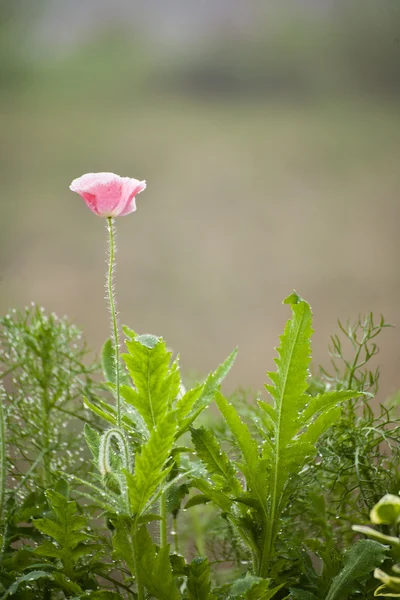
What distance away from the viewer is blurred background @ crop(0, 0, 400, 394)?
1261 mm

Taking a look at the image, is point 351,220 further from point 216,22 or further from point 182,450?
point 182,450

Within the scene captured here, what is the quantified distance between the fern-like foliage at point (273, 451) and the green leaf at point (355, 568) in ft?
0.12

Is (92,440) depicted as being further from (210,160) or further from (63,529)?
(210,160)

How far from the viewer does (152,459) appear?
36cm

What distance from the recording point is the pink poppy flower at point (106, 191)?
0.42 meters

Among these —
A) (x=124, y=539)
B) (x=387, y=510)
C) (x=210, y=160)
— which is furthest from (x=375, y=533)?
(x=210, y=160)

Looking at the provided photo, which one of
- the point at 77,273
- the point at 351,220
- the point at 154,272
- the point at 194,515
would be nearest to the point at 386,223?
the point at 351,220

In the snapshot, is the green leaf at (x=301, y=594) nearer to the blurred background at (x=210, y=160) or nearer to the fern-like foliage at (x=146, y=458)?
the fern-like foliage at (x=146, y=458)

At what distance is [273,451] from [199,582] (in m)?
0.08

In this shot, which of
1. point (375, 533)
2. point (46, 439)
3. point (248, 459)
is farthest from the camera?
point (46, 439)

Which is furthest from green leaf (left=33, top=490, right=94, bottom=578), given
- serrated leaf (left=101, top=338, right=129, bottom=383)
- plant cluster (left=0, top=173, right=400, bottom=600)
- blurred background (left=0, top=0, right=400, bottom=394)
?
blurred background (left=0, top=0, right=400, bottom=394)

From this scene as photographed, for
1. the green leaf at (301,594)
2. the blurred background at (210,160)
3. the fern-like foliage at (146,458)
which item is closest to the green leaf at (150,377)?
the fern-like foliage at (146,458)

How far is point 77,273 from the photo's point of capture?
50.4 inches

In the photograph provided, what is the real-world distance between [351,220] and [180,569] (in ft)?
3.21
